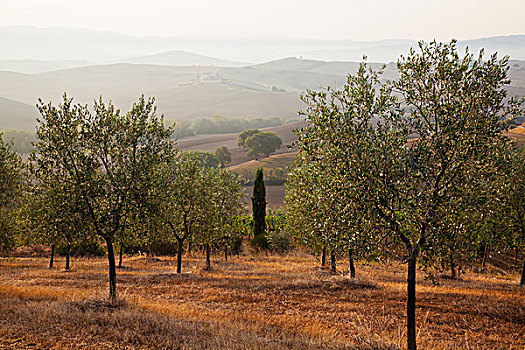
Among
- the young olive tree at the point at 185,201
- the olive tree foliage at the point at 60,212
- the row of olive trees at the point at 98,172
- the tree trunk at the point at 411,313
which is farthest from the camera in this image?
the young olive tree at the point at 185,201

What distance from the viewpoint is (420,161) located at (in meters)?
12.3

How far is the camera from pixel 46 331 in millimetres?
13500

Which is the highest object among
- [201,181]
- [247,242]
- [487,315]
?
[201,181]

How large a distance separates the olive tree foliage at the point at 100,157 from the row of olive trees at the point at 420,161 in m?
8.93

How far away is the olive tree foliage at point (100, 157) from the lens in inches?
682

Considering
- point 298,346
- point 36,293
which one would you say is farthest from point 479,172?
point 36,293

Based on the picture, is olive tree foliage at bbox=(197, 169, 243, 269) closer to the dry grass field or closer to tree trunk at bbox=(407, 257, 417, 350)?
the dry grass field

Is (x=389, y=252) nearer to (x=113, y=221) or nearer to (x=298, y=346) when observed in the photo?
(x=298, y=346)

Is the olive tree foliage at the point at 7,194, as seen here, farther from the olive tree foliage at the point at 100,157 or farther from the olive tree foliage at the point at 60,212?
the olive tree foliage at the point at 100,157

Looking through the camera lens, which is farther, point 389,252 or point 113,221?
point 113,221

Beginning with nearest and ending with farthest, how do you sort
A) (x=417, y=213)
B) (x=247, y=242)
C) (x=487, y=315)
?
(x=417, y=213) → (x=487, y=315) → (x=247, y=242)

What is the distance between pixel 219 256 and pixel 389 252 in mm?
39509

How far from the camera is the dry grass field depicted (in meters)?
13.5

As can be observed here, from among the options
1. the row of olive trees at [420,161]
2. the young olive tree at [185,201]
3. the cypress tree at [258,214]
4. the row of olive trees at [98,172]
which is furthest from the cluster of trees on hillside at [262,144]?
the row of olive trees at [420,161]
